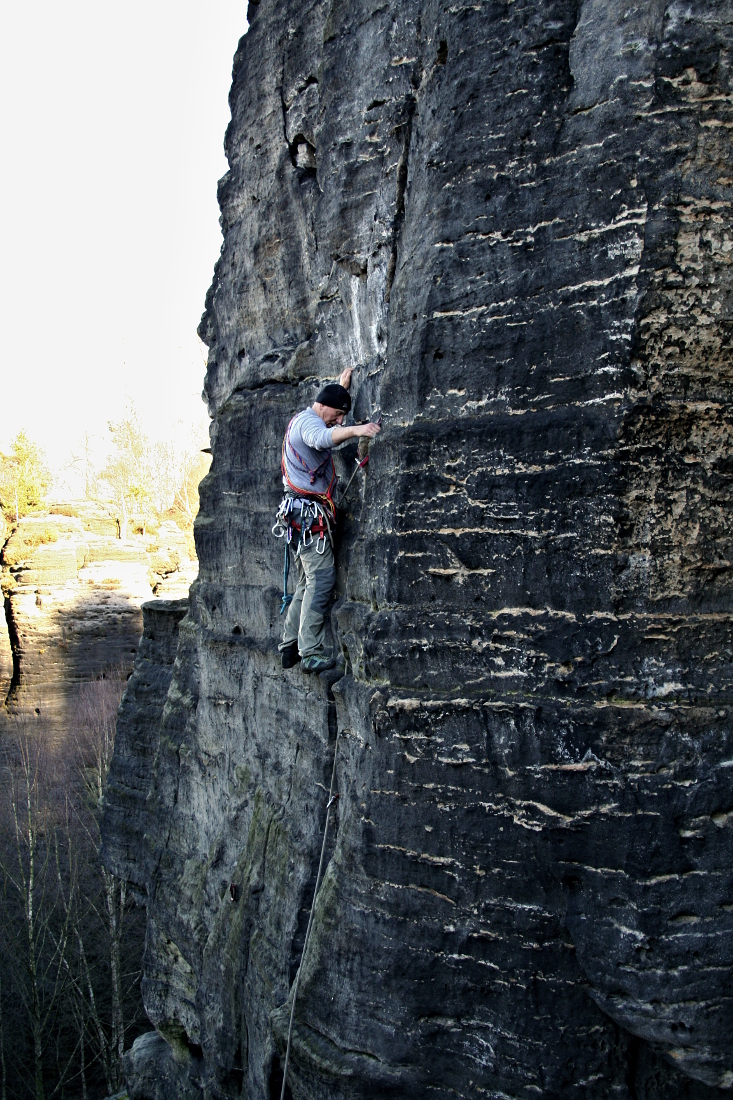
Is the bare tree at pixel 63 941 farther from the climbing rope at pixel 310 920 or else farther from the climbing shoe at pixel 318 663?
the climbing shoe at pixel 318 663

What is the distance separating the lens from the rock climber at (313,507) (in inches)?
224

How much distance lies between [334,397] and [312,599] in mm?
1347

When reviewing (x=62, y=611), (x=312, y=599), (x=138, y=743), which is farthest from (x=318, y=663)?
(x=62, y=611)

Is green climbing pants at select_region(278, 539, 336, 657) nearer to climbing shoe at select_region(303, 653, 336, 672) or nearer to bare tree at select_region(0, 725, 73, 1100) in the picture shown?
climbing shoe at select_region(303, 653, 336, 672)

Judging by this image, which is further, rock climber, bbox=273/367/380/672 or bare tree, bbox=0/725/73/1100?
bare tree, bbox=0/725/73/1100

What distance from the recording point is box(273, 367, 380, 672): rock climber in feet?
18.7

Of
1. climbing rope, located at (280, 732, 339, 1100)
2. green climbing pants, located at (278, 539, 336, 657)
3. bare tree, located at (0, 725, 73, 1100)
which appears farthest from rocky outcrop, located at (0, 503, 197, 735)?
climbing rope, located at (280, 732, 339, 1100)

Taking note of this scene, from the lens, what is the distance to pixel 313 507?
593 centimetres

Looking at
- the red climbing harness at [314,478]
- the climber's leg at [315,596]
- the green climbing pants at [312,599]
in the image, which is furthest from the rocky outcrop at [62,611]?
the red climbing harness at [314,478]

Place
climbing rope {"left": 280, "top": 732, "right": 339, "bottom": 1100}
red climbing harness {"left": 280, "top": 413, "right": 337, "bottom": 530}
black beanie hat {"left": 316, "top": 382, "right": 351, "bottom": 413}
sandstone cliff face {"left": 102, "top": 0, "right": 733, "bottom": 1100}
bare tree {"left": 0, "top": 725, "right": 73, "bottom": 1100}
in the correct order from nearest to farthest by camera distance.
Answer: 1. sandstone cliff face {"left": 102, "top": 0, "right": 733, "bottom": 1100}
2. climbing rope {"left": 280, "top": 732, "right": 339, "bottom": 1100}
3. black beanie hat {"left": 316, "top": 382, "right": 351, "bottom": 413}
4. red climbing harness {"left": 280, "top": 413, "right": 337, "bottom": 530}
5. bare tree {"left": 0, "top": 725, "right": 73, "bottom": 1100}

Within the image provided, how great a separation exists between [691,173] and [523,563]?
1.86 m

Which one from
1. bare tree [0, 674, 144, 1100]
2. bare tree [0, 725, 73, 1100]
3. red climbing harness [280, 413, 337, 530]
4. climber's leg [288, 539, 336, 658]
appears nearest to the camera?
red climbing harness [280, 413, 337, 530]

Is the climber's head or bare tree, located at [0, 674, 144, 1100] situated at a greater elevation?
the climber's head

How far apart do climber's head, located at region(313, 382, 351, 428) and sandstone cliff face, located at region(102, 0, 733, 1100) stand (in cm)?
78
